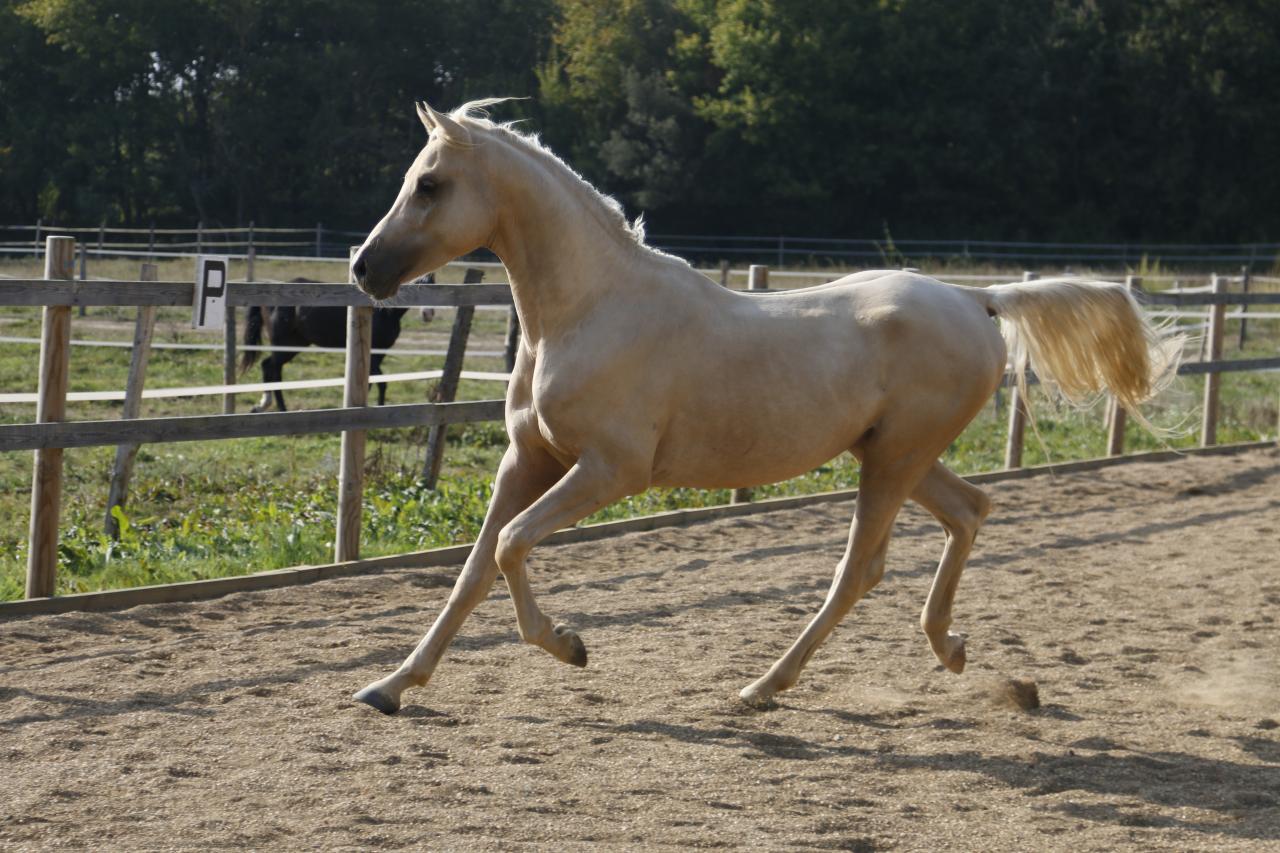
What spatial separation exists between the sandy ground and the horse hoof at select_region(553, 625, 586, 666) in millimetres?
144

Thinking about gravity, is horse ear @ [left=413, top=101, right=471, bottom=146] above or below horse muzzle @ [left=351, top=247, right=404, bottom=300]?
above

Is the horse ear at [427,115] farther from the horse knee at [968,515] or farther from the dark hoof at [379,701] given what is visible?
the horse knee at [968,515]

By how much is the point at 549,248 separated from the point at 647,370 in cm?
51

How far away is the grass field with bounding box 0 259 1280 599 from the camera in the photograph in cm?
671

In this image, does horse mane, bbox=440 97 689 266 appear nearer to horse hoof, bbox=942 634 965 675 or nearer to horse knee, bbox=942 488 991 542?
horse knee, bbox=942 488 991 542

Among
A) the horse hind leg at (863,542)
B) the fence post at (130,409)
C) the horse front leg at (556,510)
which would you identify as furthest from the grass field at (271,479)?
the horse front leg at (556,510)

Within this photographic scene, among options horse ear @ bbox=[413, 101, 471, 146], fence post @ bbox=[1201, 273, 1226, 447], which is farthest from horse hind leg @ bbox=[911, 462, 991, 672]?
fence post @ bbox=[1201, 273, 1226, 447]

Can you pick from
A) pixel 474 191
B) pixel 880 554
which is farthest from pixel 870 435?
pixel 474 191

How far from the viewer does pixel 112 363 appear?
48.5 ft

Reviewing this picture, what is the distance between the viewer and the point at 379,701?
4.44 metres

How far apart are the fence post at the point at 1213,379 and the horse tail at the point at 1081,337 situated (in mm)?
6907

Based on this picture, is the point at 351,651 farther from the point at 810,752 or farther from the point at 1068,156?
the point at 1068,156

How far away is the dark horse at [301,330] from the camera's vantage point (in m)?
13.1

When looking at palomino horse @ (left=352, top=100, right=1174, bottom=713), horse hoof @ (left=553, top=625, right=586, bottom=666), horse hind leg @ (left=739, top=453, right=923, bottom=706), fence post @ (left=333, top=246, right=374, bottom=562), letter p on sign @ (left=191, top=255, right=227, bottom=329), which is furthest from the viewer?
fence post @ (left=333, top=246, right=374, bottom=562)
